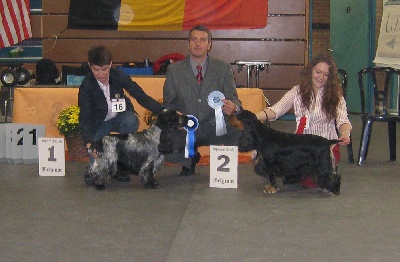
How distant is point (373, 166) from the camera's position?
16.0 ft

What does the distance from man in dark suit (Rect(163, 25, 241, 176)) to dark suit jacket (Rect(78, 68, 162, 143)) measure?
0.90ft

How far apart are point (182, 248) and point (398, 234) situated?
3.20ft

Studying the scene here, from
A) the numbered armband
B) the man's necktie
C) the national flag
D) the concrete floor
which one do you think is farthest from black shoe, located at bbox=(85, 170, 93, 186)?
the national flag

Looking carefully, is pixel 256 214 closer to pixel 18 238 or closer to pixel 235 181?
pixel 235 181

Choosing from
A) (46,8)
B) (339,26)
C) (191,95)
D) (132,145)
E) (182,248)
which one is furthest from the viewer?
(339,26)

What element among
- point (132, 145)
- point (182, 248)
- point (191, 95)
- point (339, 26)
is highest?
point (339, 26)

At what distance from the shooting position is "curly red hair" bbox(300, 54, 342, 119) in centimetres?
409

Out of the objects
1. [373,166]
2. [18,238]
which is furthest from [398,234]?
[373,166]

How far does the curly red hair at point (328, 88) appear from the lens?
4.09 meters

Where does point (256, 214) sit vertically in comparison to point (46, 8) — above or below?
below

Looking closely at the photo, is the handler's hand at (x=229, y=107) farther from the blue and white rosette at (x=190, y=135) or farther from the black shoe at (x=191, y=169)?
the black shoe at (x=191, y=169)

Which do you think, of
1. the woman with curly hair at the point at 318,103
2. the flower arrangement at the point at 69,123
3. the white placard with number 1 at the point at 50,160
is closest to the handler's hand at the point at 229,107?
the woman with curly hair at the point at 318,103

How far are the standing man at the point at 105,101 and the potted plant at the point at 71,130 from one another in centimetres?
54

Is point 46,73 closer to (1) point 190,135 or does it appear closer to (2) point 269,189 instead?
(1) point 190,135
